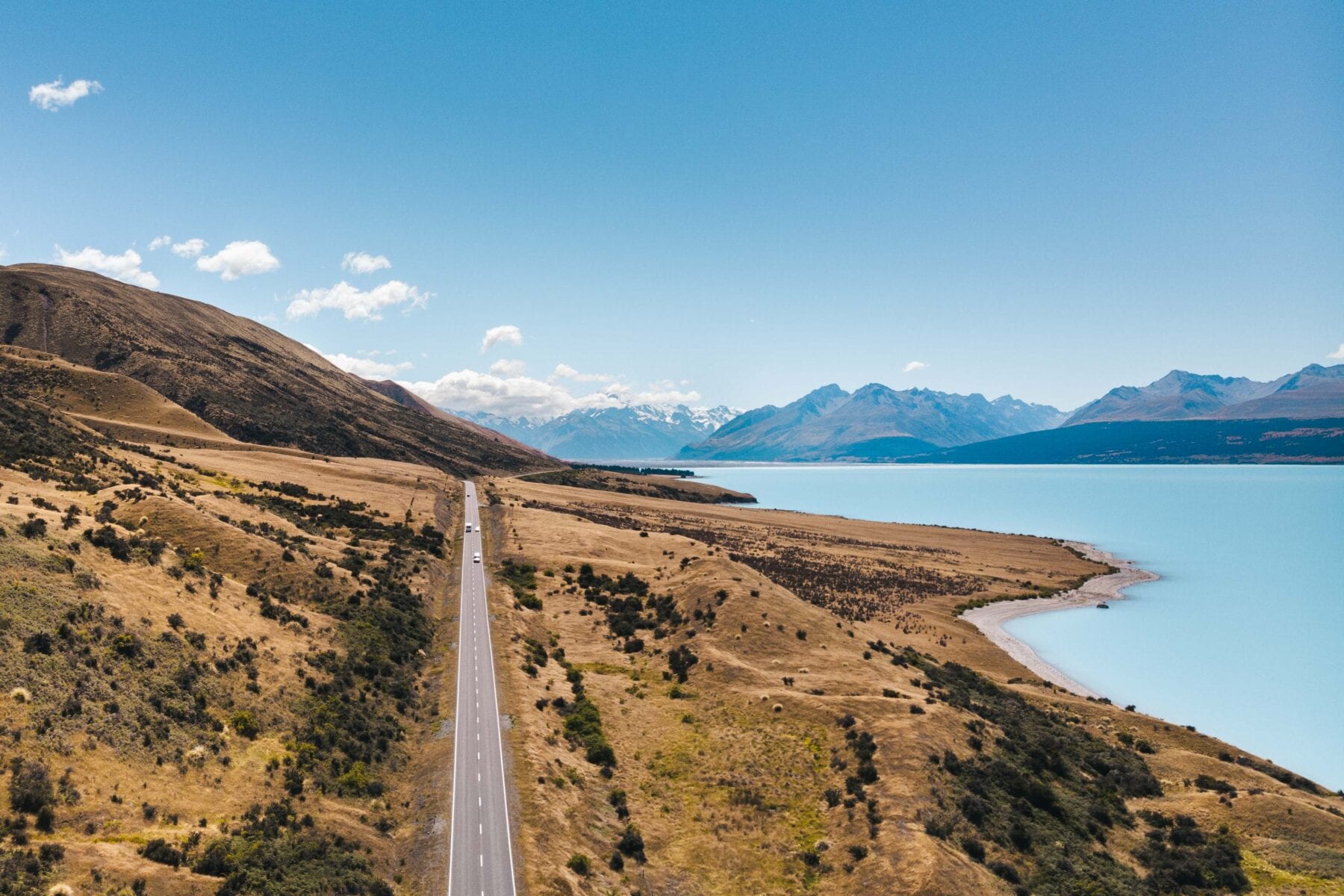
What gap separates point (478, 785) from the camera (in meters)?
31.1

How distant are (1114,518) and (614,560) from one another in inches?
7029

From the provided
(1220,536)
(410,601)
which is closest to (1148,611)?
(1220,536)

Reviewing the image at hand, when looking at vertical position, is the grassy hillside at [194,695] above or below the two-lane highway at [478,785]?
above

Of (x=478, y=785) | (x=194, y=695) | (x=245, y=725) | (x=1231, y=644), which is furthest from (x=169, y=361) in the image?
(x=1231, y=644)

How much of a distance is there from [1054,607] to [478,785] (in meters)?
88.1

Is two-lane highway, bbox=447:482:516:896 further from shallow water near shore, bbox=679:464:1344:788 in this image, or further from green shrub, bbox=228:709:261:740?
shallow water near shore, bbox=679:464:1344:788

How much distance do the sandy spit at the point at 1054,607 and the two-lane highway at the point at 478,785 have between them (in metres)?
54.7

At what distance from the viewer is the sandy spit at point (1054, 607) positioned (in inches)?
2549

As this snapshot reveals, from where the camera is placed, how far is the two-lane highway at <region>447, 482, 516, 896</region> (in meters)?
25.0

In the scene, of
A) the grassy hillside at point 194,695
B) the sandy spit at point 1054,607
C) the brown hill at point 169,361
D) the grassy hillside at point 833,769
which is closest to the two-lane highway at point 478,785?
the grassy hillside at point 833,769

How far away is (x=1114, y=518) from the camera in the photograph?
188 metres

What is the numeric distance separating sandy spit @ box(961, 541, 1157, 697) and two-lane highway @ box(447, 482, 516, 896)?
54.7m

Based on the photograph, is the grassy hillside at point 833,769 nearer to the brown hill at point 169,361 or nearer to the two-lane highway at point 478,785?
the two-lane highway at point 478,785

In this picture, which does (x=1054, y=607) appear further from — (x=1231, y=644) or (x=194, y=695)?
(x=194, y=695)
